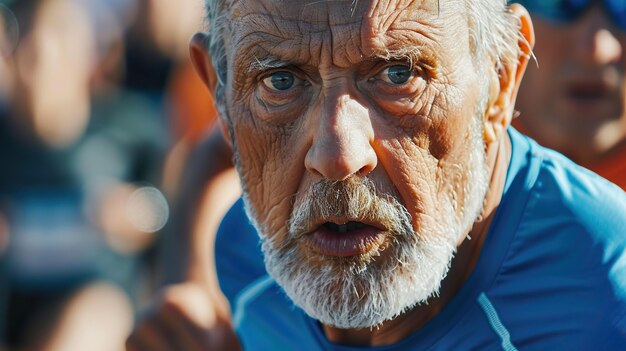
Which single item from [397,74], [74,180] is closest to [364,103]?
[397,74]

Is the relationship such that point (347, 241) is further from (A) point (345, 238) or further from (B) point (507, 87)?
(B) point (507, 87)

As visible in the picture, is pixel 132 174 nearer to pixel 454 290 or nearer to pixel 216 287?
pixel 216 287

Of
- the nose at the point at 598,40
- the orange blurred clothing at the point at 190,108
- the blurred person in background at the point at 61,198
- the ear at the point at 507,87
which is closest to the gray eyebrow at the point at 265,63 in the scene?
the ear at the point at 507,87

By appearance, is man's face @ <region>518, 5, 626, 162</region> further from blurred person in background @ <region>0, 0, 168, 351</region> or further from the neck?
blurred person in background @ <region>0, 0, 168, 351</region>

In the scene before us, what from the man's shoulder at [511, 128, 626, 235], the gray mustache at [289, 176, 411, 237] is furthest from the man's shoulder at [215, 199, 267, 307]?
the man's shoulder at [511, 128, 626, 235]

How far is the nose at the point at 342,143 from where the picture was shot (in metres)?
2.36

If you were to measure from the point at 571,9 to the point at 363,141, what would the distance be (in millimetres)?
1785

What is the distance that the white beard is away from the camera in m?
2.48

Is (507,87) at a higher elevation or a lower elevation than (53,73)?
higher

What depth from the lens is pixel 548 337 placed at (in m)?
2.48

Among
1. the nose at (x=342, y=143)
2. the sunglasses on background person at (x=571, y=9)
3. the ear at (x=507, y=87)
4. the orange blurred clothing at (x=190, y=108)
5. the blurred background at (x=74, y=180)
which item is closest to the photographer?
the nose at (x=342, y=143)

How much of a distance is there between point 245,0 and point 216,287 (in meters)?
1.27

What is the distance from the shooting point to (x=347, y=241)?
8.19 ft

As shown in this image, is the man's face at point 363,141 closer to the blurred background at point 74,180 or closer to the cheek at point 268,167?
the cheek at point 268,167
